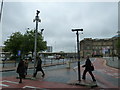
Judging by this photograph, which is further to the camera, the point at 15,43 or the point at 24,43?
the point at 15,43

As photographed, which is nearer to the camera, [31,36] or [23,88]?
[23,88]

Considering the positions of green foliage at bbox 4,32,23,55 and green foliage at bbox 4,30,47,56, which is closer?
green foliage at bbox 4,30,47,56

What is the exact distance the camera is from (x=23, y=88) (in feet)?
22.9

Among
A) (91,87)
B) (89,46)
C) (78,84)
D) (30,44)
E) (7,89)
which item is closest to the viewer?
(7,89)

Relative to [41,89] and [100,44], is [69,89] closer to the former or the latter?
[41,89]

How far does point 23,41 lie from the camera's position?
37.4 metres

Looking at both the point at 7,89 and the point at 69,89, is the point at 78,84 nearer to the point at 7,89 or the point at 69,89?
the point at 69,89

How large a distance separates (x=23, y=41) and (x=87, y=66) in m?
31.1

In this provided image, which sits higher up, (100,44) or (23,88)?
(100,44)

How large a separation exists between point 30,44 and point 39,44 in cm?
266

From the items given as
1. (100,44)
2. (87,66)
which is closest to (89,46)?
(100,44)

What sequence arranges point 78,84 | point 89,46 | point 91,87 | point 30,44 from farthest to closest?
point 89,46 < point 30,44 < point 78,84 < point 91,87

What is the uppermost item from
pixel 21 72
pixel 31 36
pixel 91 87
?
pixel 31 36

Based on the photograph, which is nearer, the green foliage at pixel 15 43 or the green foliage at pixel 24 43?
the green foliage at pixel 24 43
